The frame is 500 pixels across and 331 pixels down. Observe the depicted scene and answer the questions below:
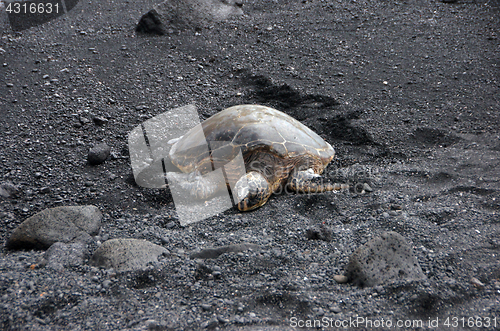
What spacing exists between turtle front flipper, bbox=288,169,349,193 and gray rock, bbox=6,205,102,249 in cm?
196

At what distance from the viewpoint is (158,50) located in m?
5.95

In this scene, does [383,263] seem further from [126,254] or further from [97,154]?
[97,154]

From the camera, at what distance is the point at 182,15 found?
21.2ft

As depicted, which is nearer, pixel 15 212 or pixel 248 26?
pixel 15 212

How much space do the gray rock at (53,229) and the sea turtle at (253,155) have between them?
3.20 ft

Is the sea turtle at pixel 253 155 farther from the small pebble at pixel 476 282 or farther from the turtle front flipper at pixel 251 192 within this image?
the small pebble at pixel 476 282

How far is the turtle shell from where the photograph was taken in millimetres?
3576

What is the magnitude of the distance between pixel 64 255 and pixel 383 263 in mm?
2266

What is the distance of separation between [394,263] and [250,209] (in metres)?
1.47

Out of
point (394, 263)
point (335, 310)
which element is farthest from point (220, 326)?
point (394, 263)

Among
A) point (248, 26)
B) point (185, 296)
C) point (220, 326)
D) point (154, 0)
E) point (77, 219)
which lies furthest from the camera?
point (154, 0)

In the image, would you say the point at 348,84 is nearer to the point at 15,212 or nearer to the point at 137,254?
the point at 137,254

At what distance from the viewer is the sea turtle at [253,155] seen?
353cm

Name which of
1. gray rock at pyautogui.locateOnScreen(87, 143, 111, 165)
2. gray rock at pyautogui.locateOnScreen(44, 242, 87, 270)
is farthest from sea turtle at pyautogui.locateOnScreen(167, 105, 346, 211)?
gray rock at pyautogui.locateOnScreen(44, 242, 87, 270)
